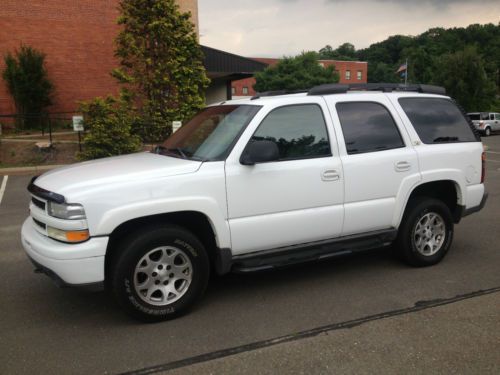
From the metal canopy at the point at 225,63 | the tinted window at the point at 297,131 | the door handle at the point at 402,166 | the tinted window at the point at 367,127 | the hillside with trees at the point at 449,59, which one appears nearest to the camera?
the tinted window at the point at 297,131

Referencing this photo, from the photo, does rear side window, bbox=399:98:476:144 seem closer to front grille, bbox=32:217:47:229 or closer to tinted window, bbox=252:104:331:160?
tinted window, bbox=252:104:331:160

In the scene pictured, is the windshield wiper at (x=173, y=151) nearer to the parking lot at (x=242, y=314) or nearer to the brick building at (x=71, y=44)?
the parking lot at (x=242, y=314)

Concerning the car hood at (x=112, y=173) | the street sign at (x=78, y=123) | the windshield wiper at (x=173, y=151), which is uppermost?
the street sign at (x=78, y=123)

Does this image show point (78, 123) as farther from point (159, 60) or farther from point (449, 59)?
point (449, 59)

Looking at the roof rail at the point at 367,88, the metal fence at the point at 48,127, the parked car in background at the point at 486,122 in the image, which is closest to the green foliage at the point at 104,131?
the metal fence at the point at 48,127

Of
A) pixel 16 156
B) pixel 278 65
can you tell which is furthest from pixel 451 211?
pixel 278 65

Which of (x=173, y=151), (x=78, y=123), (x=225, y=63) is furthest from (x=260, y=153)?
(x=225, y=63)

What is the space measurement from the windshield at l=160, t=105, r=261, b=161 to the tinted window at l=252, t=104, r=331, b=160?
7.3 inches

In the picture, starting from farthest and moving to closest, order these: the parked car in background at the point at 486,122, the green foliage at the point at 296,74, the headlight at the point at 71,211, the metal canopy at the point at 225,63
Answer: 1. the green foliage at the point at 296,74
2. the parked car in background at the point at 486,122
3. the metal canopy at the point at 225,63
4. the headlight at the point at 71,211

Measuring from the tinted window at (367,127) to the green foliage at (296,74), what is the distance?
41687 millimetres

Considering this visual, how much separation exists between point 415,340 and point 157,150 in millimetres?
3013

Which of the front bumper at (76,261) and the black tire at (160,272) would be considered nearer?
the front bumper at (76,261)

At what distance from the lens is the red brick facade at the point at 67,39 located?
65.6ft

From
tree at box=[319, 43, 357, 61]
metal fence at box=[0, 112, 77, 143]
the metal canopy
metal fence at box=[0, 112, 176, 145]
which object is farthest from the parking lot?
tree at box=[319, 43, 357, 61]
